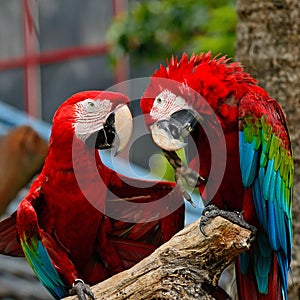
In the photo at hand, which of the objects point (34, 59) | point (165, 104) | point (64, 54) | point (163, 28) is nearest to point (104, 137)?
point (165, 104)

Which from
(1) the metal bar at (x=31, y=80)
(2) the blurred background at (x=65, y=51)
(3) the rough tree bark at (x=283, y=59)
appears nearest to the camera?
(3) the rough tree bark at (x=283, y=59)

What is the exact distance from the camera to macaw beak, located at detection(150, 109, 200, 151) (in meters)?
1.69

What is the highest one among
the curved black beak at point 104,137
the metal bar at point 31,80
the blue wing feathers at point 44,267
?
the curved black beak at point 104,137

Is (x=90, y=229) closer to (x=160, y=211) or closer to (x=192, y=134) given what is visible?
(x=160, y=211)

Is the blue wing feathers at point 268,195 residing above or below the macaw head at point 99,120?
below

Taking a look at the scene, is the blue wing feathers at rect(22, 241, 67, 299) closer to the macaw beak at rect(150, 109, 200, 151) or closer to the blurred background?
the macaw beak at rect(150, 109, 200, 151)

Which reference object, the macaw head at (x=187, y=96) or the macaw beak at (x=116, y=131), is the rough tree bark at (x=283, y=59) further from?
the macaw beak at (x=116, y=131)

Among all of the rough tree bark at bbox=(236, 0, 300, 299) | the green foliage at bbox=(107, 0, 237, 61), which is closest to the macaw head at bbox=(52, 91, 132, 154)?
the rough tree bark at bbox=(236, 0, 300, 299)

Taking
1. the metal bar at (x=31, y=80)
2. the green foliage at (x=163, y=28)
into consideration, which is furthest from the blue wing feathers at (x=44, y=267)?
the metal bar at (x=31, y=80)

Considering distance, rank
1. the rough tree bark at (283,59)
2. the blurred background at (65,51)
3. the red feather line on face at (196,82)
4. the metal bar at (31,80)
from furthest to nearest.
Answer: the metal bar at (31,80)
the blurred background at (65,51)
the rough tree bark at (283,59)
the red feather line on face at (196,82)

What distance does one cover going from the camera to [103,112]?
179 centimetres

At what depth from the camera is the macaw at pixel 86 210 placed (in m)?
1.80

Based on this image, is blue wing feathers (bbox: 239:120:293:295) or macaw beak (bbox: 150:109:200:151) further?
blue wing feathers (bbox: 239:120:293:295)

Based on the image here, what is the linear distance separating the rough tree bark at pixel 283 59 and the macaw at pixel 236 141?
0.48 meters
